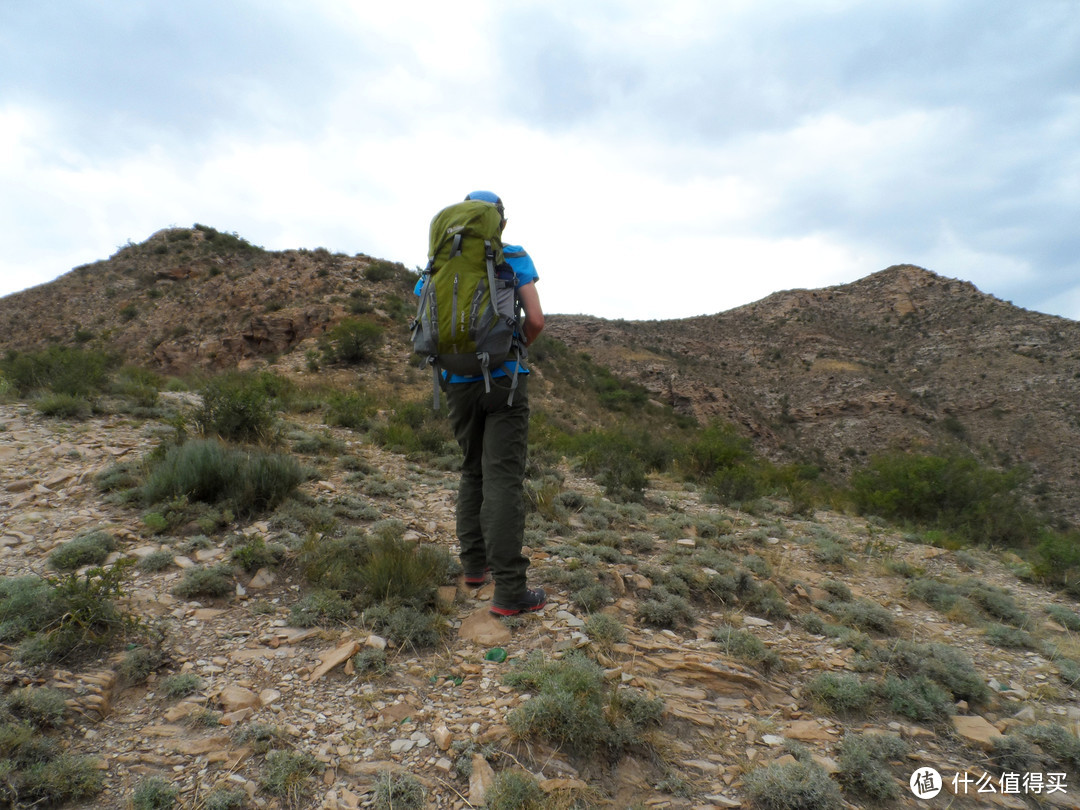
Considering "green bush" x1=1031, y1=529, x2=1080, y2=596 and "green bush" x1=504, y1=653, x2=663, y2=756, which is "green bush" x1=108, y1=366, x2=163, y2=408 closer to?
"green bush" x1=504, y1=653, x2=663, y2=756

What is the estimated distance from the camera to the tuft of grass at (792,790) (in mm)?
1862

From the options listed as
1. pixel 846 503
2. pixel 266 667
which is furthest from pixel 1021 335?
pixel 266 667

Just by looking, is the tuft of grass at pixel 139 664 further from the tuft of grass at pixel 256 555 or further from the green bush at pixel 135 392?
the green bush at pixel 135 392

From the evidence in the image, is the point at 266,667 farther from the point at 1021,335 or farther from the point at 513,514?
the point at 1021,335

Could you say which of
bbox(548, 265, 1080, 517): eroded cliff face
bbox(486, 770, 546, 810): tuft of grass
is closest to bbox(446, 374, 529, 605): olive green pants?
bbox(486, 770, 546, 810): tuft of grass

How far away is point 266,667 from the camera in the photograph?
7.84 ft

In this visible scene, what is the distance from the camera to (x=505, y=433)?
2.87m

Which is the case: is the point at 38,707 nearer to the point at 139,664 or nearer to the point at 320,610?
the point at 139,664

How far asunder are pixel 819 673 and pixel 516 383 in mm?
2261

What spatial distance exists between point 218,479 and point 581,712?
130 inches

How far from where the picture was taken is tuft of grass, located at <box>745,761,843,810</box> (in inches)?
73.3

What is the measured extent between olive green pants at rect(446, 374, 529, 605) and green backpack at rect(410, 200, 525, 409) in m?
0.22

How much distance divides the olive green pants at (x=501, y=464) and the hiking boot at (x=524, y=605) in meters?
0.03

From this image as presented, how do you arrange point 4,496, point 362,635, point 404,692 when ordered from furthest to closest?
point 4,496, point 362,635, point 404,692
